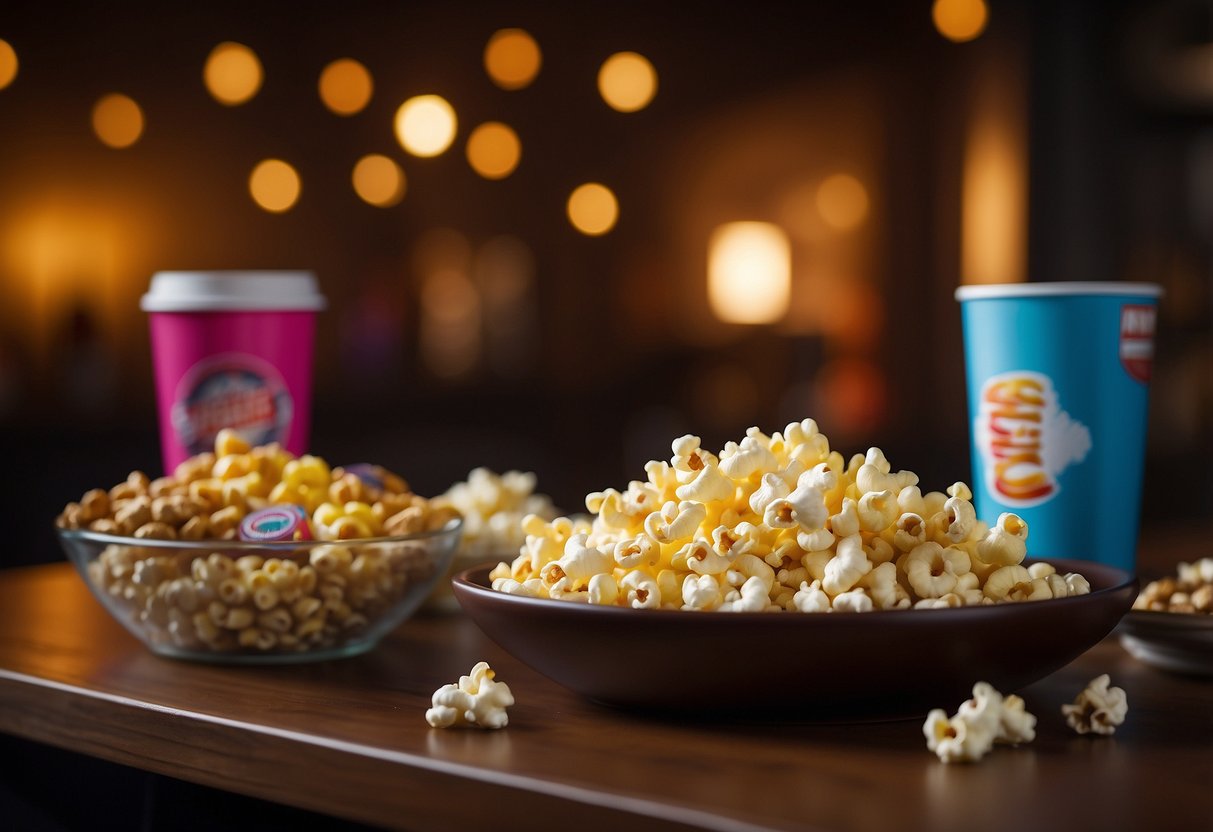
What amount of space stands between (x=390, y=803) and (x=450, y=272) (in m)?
3.85

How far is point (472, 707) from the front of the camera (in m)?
0.70

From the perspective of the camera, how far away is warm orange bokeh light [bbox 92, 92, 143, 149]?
351cm

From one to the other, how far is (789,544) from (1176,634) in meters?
0.28

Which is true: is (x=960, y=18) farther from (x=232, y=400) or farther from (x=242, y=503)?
(x=242, y=503)

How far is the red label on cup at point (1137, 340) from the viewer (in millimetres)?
964

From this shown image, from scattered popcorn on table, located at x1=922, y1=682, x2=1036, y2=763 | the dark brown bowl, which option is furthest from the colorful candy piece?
scattered popcorn on table, located at x1=922, y1=682, x2=1036, y2=763

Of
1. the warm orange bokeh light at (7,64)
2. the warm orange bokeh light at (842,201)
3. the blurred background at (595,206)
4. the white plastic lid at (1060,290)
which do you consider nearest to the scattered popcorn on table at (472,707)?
the white plastic lid at (1060,290)

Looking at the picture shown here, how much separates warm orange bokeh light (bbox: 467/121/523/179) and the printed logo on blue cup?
3199 mm

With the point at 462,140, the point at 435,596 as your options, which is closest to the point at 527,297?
the point at 462,140

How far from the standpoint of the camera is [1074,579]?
735 millimetres

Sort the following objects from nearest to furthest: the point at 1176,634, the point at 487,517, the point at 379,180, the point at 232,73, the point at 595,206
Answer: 1. the point at 1176,634
2. the point at 487,517
3. the point at 232,73
4. the point at 379,180
5. the point at 595,206

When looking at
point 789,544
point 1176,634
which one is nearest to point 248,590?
point 789,544

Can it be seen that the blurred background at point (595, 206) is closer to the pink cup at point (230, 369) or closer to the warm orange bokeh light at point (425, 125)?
the warm orange bokeh light at point (425, 125)

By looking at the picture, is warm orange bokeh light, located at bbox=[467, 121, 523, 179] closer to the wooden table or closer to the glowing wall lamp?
the glowing wall lamp
